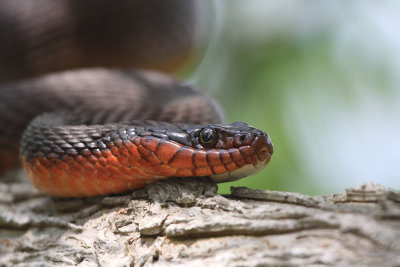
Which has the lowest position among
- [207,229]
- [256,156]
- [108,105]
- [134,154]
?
[207,229]

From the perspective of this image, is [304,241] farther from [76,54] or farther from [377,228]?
[76,54]

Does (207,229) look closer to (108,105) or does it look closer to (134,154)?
(134,154)

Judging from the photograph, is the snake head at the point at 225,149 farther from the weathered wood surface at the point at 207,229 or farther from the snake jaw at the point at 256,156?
the weathered wood surface at the point at 207,229

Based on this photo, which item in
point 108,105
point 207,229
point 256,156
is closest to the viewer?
point 207,229

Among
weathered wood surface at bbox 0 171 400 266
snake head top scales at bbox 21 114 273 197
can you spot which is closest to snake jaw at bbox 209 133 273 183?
snake head top scales at bbox 21 114 273 197

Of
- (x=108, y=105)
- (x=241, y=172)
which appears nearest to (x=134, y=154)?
(x=241, y=172)

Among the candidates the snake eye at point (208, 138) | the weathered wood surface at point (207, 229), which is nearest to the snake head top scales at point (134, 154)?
the snake eye at point (208, 138)

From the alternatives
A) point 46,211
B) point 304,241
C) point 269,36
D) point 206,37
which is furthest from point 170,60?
point 304,241

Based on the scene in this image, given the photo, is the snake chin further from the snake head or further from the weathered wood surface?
the weathered wood surface

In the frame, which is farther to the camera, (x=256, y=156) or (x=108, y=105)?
(x=108, y=105)
